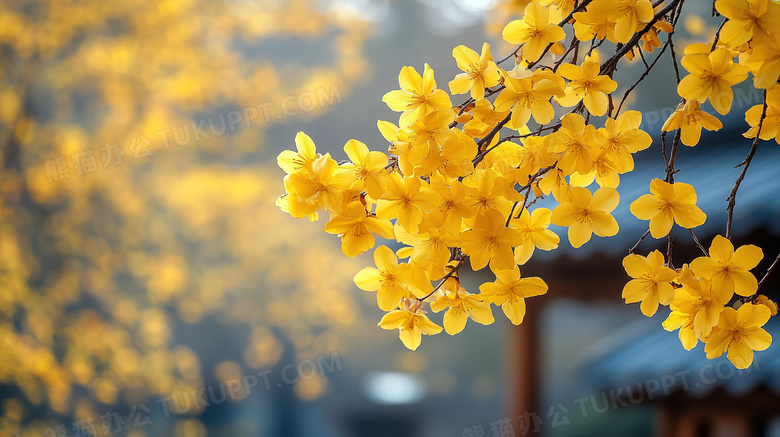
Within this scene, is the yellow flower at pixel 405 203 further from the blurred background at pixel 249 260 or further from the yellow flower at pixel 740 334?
the blurred background at pixel 249 260

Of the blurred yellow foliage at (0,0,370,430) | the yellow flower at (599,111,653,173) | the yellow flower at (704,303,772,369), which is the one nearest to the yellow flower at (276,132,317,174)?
the yellow flower at (599,111,653,173)

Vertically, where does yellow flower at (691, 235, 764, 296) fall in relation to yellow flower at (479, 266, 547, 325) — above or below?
below

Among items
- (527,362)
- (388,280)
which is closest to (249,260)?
(527,362)

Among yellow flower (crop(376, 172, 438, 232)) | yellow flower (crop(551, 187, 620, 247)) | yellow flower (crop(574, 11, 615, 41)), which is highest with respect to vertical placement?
yellow flower (crop(574, 11, 615, 41))

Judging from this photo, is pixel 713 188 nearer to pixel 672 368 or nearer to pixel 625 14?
pixel 672 368

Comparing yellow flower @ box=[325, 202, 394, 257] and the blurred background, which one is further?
the blurred background

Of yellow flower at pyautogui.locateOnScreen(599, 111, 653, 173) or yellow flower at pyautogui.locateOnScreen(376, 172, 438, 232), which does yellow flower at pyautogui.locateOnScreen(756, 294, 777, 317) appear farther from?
yellow flower at pyautogui.locateOnScreen(376, 172, 438, 232)
